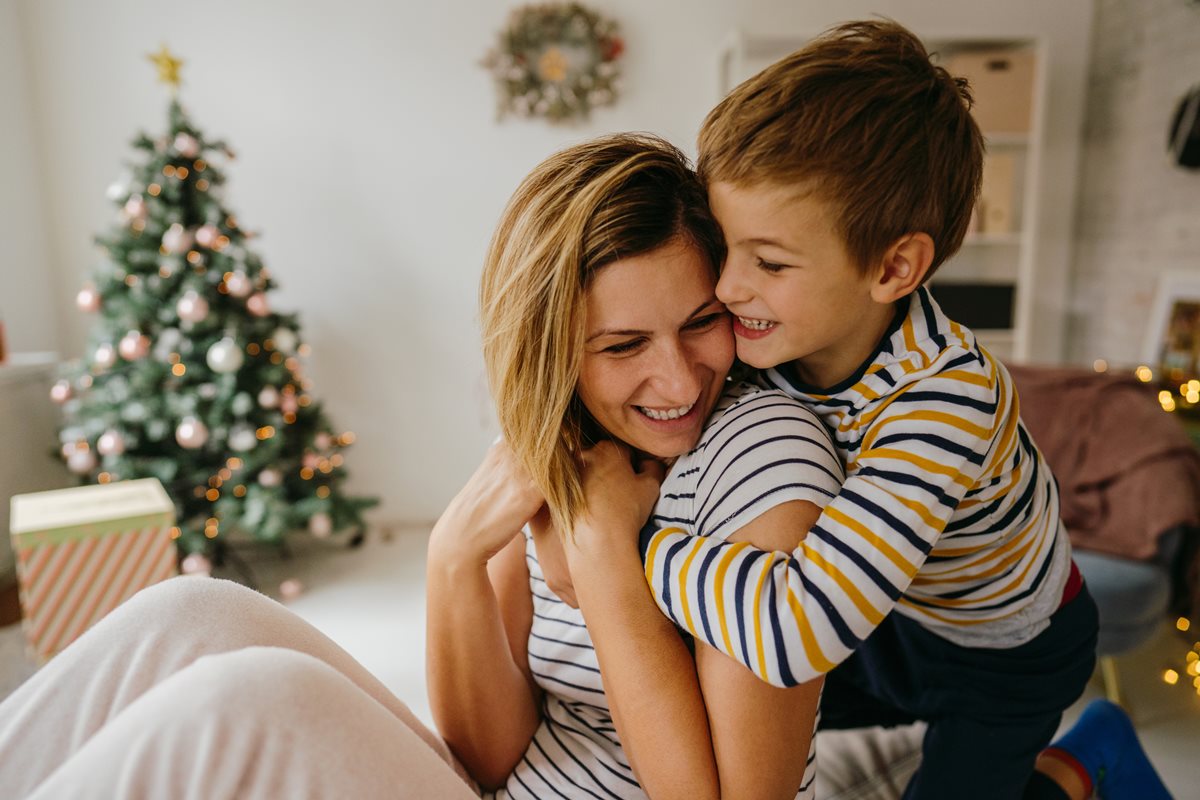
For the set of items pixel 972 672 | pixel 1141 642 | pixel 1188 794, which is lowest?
pixel 1188 794

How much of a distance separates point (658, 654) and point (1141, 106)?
3.89m

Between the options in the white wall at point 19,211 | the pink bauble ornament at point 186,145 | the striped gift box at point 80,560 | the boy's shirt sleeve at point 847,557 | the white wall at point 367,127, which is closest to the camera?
the boy's shirt sleeve at point 847,557

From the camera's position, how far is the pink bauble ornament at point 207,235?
2.94m

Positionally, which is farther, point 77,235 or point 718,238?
point 77,235

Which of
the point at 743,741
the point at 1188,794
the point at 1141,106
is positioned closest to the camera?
the point at 743,741

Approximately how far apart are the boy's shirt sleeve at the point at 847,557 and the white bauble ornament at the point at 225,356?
96.6 inches

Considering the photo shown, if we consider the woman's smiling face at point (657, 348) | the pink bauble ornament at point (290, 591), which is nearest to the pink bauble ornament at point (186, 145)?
the pink bauble ornament at point (290, 591)

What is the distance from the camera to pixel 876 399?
37.3 inches

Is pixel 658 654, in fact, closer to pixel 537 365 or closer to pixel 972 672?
pixel 537 365

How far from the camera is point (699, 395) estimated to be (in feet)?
3.07

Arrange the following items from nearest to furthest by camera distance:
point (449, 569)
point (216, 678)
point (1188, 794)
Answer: point (216, 678) → point (449, 569) → point (1188, 794)

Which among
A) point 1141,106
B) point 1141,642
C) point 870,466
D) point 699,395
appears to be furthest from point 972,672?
point 1141,106

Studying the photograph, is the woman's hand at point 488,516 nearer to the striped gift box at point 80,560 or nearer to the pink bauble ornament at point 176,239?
the striped gift box at point 80,560

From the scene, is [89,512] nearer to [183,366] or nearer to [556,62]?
[183,366]
